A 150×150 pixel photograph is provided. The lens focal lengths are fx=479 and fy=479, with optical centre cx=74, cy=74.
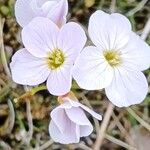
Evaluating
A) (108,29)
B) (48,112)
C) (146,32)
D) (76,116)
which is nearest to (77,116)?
(76,116)

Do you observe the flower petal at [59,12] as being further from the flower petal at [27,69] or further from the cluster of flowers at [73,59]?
the flower petal at [27,69]

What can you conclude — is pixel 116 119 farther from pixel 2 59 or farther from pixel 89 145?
pixel 2 59

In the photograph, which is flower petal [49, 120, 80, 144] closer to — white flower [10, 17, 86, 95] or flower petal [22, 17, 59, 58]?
white flower [10, 17, 86, 95]

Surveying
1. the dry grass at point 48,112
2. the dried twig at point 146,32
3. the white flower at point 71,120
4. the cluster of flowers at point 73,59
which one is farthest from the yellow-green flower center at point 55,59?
the dried twig at point 146,32

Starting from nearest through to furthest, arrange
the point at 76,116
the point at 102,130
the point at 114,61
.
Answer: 1. the point at 76,116
2. the point at 114,61
3. the point at 102,130

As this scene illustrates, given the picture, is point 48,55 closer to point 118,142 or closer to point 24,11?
point 24,11

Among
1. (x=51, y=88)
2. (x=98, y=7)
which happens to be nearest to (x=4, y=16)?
(x=98, y=7)
